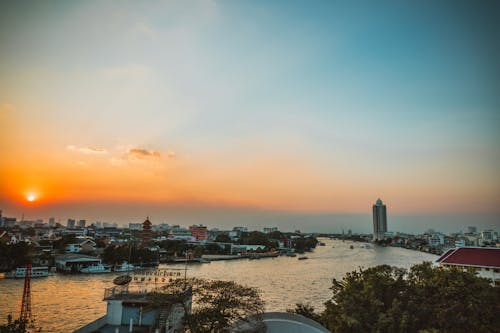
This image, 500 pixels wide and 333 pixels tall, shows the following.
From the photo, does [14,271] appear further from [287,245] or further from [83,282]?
[287,245]

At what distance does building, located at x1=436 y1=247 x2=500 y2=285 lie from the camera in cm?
1288

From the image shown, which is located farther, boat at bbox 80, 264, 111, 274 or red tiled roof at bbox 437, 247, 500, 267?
boat at bbox 80, 264, 111, 274

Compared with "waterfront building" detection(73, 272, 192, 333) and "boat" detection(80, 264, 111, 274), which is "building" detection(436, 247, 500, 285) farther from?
"boat" detection(80, 264, 111, 274)

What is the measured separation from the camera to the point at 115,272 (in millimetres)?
26062

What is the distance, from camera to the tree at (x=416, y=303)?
20.6ft

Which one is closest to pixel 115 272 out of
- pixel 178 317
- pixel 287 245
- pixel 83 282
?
pixel 83 282

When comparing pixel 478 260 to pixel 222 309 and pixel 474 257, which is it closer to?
pixel 474 257

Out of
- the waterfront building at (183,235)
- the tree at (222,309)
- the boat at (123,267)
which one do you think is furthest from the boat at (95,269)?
the waterfront building at (183,235)

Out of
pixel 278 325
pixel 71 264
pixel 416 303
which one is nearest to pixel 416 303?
pixel 416 303

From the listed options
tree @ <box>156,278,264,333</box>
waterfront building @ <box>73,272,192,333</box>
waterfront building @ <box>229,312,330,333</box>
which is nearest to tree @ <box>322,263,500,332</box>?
waterfront building @ <box>229,312,330,333</box>

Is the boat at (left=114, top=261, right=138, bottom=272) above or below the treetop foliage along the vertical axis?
below

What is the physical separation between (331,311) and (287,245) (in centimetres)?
5616

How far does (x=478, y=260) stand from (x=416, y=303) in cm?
916

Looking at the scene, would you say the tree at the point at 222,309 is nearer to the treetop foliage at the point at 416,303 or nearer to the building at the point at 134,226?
the treetop foliage at the point at 416,303
